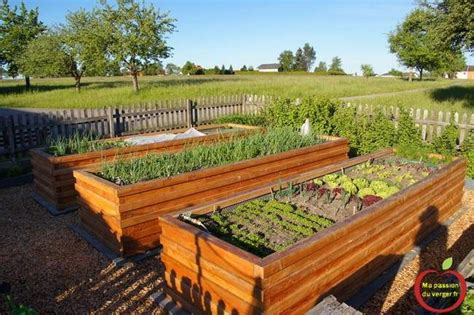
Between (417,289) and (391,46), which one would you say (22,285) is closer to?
(417,289)

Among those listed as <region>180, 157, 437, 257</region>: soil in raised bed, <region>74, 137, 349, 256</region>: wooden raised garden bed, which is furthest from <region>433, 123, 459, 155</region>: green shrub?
<region>74, 137, 349, 256</region>: wooden raised garden bed

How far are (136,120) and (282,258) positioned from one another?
30.1 ft

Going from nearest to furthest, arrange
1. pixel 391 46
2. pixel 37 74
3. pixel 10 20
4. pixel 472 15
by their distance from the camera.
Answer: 1. pixel 472 15
2. pixel 37 74
3. pixel 10 20
4. pixel 391 46

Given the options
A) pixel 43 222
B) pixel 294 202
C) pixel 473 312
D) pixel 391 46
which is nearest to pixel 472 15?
pixel 294 202

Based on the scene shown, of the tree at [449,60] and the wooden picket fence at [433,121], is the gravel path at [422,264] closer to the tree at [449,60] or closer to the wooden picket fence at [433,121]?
the wooden picket fence at [433,121]

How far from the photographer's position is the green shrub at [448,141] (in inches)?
344

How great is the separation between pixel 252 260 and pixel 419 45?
54221 millimetres

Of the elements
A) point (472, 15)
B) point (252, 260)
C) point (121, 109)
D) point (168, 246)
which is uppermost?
point (472, 15)

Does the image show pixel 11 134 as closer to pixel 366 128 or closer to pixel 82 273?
pixel 82 273

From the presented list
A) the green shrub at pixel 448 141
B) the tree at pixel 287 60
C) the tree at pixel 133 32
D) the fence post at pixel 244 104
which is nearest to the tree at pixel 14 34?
the tree at pixel 133 32

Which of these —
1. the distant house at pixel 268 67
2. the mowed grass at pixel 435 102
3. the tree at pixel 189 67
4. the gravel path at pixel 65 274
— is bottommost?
the gravel path at pixel 65 274

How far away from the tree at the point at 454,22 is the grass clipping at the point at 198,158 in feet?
29.7

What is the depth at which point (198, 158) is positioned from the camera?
6.17 metres

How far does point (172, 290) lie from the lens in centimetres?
396
